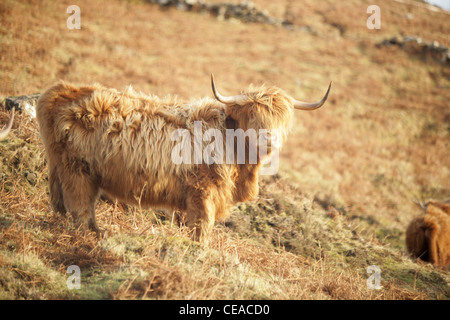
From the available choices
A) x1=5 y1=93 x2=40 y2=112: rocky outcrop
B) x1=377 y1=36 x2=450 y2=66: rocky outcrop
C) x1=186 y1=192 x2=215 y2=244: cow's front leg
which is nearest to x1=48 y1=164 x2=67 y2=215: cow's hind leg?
x1=186 y1=192 x2=215 y2=244: cow's front leg

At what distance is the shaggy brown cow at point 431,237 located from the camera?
21.9ft

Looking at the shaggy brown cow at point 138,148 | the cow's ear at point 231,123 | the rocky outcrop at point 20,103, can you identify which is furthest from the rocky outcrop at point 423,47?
the rocky outcrop at point 20,103

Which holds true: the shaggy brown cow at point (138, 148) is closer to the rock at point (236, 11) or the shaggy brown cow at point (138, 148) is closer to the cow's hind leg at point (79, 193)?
the cow's hind leg at point (79, 193)

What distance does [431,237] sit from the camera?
22.1 feet

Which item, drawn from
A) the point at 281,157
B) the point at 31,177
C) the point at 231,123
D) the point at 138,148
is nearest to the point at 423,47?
the point at 281,157

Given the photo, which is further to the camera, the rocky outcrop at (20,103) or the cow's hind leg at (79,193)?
the rocky outcrop at (20,103)

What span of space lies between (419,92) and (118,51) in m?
16.8

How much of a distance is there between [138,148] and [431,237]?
6.25m

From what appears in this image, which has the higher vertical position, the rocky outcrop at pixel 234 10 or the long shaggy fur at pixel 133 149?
the rocky outcrop at pixel 234 10

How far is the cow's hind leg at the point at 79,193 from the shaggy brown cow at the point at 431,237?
245 inches

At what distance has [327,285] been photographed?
3.41m

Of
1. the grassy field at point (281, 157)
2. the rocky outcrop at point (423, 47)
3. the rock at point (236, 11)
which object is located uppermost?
the rock at point (236, 11)

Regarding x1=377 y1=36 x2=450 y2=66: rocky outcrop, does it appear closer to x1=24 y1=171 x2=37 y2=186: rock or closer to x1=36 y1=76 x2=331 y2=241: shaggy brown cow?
x1=36 y1=76 x2=331 y2=241: shaggy brown cow

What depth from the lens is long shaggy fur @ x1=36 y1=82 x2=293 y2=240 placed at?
334 cm
